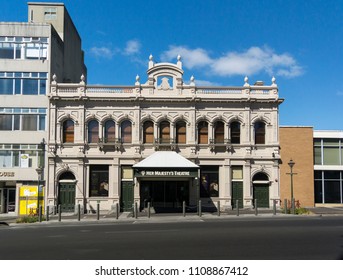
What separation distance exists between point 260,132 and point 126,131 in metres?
10.1

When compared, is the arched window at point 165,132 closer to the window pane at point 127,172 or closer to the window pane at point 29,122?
the window pane at point 127,172

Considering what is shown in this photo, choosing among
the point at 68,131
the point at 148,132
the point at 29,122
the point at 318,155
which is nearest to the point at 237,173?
the point at 148,132

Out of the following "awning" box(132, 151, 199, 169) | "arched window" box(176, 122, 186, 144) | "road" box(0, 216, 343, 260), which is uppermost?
"arched window" box(176, 122, 186, 144)

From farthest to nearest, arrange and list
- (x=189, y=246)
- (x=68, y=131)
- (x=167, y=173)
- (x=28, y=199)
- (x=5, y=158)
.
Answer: (x=68, y=131), (x=5, y=158), (x=28, y=199), (x=167, y=173), (x=189, y=246)

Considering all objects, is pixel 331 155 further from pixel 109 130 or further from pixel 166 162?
pixel 109 130

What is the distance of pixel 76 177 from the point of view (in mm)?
26719

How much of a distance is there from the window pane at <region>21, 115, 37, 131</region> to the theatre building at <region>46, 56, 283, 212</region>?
4.38ft

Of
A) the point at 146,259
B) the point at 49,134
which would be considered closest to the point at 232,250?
the point at 146,259

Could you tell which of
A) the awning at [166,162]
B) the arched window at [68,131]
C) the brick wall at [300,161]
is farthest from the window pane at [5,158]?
the brick wall at [300,161]

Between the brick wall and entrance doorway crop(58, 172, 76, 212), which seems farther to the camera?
the brick wall

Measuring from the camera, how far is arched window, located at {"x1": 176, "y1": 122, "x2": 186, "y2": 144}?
90.3ft

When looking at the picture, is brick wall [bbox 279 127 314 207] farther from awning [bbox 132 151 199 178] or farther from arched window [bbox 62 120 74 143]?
arched window [bbox 62 120 74 143]

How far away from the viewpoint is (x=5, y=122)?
88.8 ft

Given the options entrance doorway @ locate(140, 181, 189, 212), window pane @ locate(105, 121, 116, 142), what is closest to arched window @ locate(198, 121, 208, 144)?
entrance doorway @ locate(140, 181, 189, 212)
